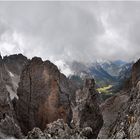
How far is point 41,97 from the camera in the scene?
93125 mm

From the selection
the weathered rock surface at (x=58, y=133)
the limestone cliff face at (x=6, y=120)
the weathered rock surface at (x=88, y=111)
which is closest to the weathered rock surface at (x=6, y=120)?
the limestone cliff face at (x=6, y=120)

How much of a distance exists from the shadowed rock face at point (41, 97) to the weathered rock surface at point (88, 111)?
3.41 m

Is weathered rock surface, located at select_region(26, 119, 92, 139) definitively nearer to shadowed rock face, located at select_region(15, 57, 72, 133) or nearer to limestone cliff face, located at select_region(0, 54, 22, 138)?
limestone cliff face, located at select_region(0, 54, 22, 138)

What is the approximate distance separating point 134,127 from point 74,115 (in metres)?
55.9

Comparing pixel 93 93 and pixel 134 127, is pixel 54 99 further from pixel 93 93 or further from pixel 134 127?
pixel 134 127

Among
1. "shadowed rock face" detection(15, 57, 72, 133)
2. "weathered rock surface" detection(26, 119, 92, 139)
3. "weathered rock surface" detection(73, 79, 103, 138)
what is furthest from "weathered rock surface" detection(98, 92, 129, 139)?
"weathered rock surface" detection(26, 119, 92, 139)

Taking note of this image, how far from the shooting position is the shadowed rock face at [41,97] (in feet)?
297

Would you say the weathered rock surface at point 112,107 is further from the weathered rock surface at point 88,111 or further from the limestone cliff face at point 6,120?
the limestone cliff face at point 6,120

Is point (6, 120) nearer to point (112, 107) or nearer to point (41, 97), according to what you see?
point (41, 97)

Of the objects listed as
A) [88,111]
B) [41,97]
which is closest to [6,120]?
[41,97]

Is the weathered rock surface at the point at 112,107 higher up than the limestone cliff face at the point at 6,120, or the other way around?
the weathered rock surface at the point at 112,107

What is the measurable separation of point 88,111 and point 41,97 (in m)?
12.8

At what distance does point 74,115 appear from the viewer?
9075cm

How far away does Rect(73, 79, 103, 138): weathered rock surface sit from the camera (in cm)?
8669
